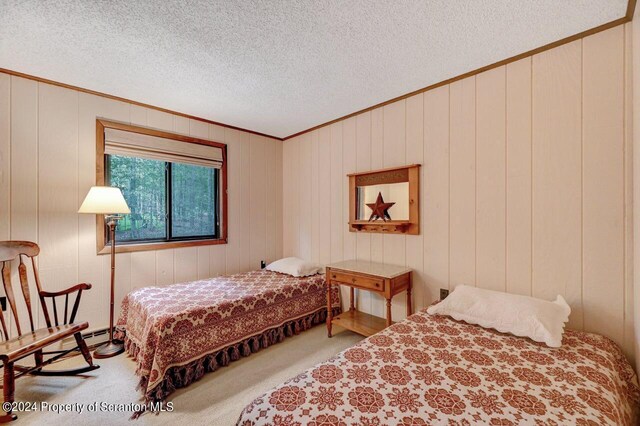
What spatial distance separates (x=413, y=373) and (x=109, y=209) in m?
2.58

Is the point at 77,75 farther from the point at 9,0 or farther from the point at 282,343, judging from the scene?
the point at 282,343

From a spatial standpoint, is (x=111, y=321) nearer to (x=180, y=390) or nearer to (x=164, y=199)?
(x=180, y=390)

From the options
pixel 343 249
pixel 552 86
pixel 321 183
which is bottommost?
pixel 343 249

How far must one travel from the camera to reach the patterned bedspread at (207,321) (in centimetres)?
189

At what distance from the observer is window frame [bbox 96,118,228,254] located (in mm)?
2570

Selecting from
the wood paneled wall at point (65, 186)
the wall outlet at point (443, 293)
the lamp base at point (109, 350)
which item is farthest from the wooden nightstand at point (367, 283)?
the lamp base at point (109, 350)

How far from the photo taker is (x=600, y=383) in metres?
1.17

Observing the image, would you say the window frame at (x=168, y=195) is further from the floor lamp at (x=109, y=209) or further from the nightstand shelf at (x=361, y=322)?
the nightstand shelf at (x=361, y=322)

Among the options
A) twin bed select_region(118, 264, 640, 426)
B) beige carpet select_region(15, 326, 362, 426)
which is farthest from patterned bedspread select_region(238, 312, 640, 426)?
beige carpet select_region(15, 326, 362, 426)

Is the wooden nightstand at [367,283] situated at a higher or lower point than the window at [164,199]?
lower

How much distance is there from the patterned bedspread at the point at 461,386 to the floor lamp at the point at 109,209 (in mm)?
2072

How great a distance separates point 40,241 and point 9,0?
180 centimetres

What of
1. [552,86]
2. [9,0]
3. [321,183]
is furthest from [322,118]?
[9,0]

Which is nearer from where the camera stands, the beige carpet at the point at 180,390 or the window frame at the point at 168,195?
the beige carpet at the point at 180,390
